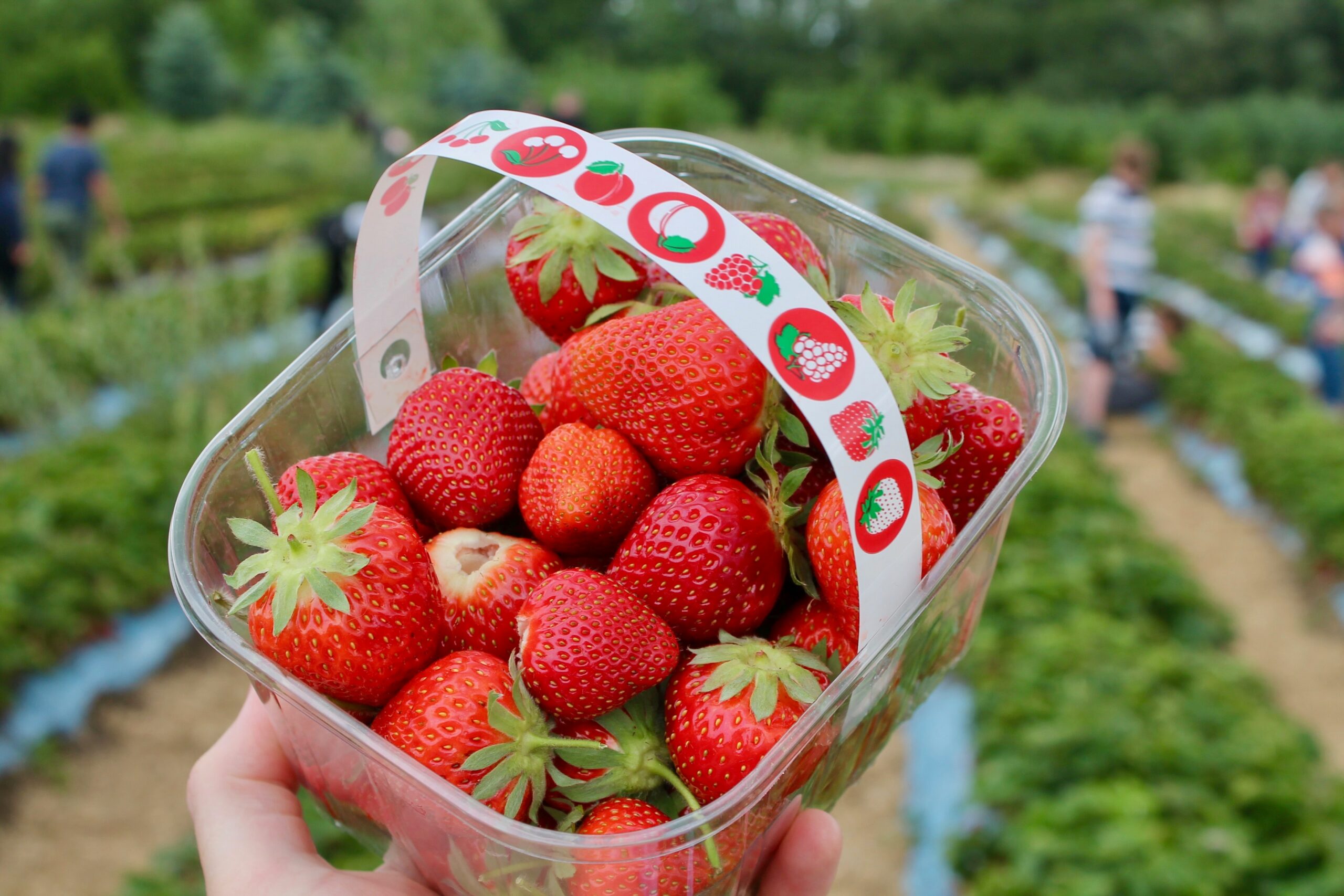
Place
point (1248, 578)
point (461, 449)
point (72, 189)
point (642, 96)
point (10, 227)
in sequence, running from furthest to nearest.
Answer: point (642, 96)
point (72, 189)
point (10, 227)
point (1248, 578)
point (461, 449)

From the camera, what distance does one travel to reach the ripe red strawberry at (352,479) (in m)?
0.93

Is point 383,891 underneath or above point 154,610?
above

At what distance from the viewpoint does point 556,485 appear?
910mm

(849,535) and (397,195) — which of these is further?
(397,195)

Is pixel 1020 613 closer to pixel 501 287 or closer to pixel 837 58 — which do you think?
pixel 501 287

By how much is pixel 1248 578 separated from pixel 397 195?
5.03 m

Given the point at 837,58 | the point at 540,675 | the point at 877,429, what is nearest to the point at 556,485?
the point at 540,675

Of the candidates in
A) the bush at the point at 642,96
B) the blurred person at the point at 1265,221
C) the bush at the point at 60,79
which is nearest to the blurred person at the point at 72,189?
the blurred person at the point at 1265,221

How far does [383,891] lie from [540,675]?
0.92 ft

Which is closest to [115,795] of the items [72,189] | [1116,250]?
[72,189]

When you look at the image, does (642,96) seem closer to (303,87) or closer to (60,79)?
(303,87)

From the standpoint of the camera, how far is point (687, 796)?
0.79 meters

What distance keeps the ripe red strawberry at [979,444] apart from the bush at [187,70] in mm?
27237

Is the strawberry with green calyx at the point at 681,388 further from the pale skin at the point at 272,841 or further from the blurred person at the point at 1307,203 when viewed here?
the blurred person at the point at 1307,203
